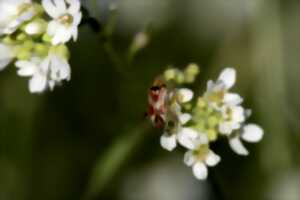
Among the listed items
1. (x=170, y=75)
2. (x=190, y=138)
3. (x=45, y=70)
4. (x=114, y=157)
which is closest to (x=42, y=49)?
(x=45, y=70)

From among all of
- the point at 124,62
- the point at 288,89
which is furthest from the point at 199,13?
the point at 124,62

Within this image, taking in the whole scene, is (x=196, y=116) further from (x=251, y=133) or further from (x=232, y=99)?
(x=251, y=133)

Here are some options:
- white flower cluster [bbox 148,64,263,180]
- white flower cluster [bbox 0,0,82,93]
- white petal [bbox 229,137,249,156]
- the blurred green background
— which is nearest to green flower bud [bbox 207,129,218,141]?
white flower cluster [bbox 148,64,263,180]

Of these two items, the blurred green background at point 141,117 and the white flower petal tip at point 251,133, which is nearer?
the white flower petal tip at point 251,133

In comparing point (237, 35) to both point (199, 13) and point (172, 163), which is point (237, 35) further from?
point (172, 163)

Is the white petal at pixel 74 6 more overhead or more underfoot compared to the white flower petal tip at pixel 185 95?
more overhead

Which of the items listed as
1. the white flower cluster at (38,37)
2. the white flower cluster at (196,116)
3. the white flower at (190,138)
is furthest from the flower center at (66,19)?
the white flower at (190,138)

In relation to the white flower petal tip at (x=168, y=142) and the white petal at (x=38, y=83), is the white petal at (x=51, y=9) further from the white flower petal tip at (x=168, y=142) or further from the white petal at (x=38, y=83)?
the white flower petal tip at (x=168, y=142)
